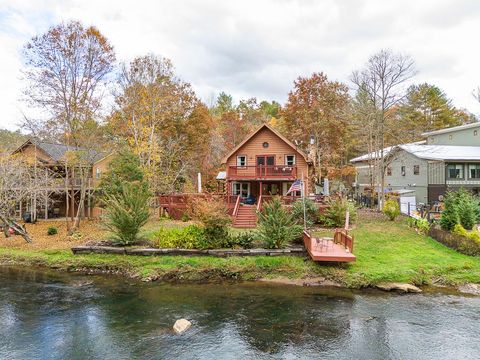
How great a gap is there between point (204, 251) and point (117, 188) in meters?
8.83

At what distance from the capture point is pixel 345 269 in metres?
14.7

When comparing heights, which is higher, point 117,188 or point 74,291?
point 117,188

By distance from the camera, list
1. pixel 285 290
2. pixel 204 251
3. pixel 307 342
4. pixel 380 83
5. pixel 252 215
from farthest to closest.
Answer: pixel 380 83
pixel 252 215
pixel 204 251
pixel 285 290
pixel 307 342

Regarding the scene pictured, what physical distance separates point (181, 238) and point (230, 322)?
23.9 feet

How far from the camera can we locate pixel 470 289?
1338 centimetres

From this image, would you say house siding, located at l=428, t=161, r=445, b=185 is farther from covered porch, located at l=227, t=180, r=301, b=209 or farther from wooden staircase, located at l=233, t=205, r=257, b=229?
wooden staircase, located at l=233, t=205, r=257, b=229

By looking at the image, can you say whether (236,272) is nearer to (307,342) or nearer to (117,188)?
(307,342)

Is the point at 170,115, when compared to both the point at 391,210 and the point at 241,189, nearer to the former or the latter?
the point at 241,189

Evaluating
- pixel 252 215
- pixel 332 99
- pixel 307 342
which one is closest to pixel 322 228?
pixel 252 215

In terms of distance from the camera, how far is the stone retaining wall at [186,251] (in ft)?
53.1

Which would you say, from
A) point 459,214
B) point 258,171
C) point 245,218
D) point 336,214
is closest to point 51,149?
point 258,171

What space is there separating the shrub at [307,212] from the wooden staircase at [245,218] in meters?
3.31

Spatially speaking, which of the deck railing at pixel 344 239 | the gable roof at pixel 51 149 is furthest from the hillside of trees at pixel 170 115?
the deck railing at pixel 344 239

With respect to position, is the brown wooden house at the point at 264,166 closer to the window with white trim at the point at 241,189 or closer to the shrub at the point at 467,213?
the window with white trim at the point at 241,189
